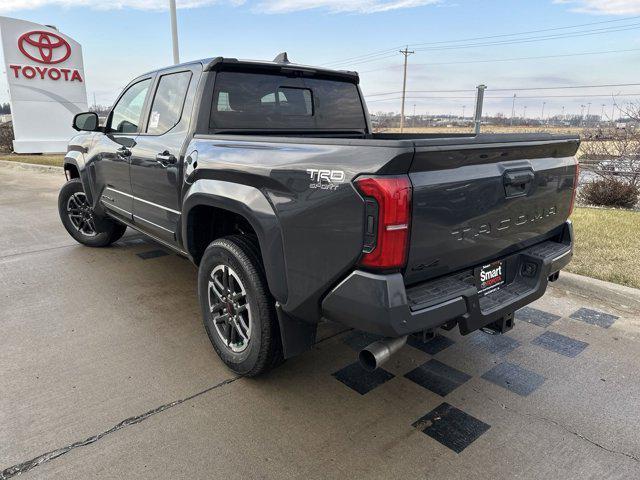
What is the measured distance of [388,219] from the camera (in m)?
2.01

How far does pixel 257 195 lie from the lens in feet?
8.55

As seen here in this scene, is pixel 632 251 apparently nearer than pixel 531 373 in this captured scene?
No

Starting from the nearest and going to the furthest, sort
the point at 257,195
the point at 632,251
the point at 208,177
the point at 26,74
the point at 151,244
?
the point at 257,195 < the point at 208,177 < the point at 632,251 < the point at 151,244 < the point at 26,74

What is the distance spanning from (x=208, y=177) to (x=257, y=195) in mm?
585

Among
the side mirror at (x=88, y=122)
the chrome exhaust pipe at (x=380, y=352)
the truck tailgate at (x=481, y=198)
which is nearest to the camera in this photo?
the truck tailgate at (x=481, y=198)

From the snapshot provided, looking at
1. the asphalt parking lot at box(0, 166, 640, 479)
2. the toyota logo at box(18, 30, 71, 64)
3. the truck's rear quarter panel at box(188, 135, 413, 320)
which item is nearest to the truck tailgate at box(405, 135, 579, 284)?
the truck's rear quarter panel at box(188, 135, 413, 320)

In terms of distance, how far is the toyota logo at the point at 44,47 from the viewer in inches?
713

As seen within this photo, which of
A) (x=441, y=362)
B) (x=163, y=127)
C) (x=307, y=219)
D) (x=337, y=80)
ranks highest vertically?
(x=337, y=80)

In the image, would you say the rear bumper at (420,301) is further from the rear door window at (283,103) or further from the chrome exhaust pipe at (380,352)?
the rear door window at (283,103)

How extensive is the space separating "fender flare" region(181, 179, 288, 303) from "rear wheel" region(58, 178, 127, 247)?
3320 mm

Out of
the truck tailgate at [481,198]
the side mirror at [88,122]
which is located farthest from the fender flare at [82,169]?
the truck tailgate at [481,198]

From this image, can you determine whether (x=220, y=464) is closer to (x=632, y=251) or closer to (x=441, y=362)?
(x=441, y=362)

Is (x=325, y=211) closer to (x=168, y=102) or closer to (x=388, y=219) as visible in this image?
(x=388, y=219)

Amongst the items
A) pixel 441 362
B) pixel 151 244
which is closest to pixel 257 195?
pixel 441 362
